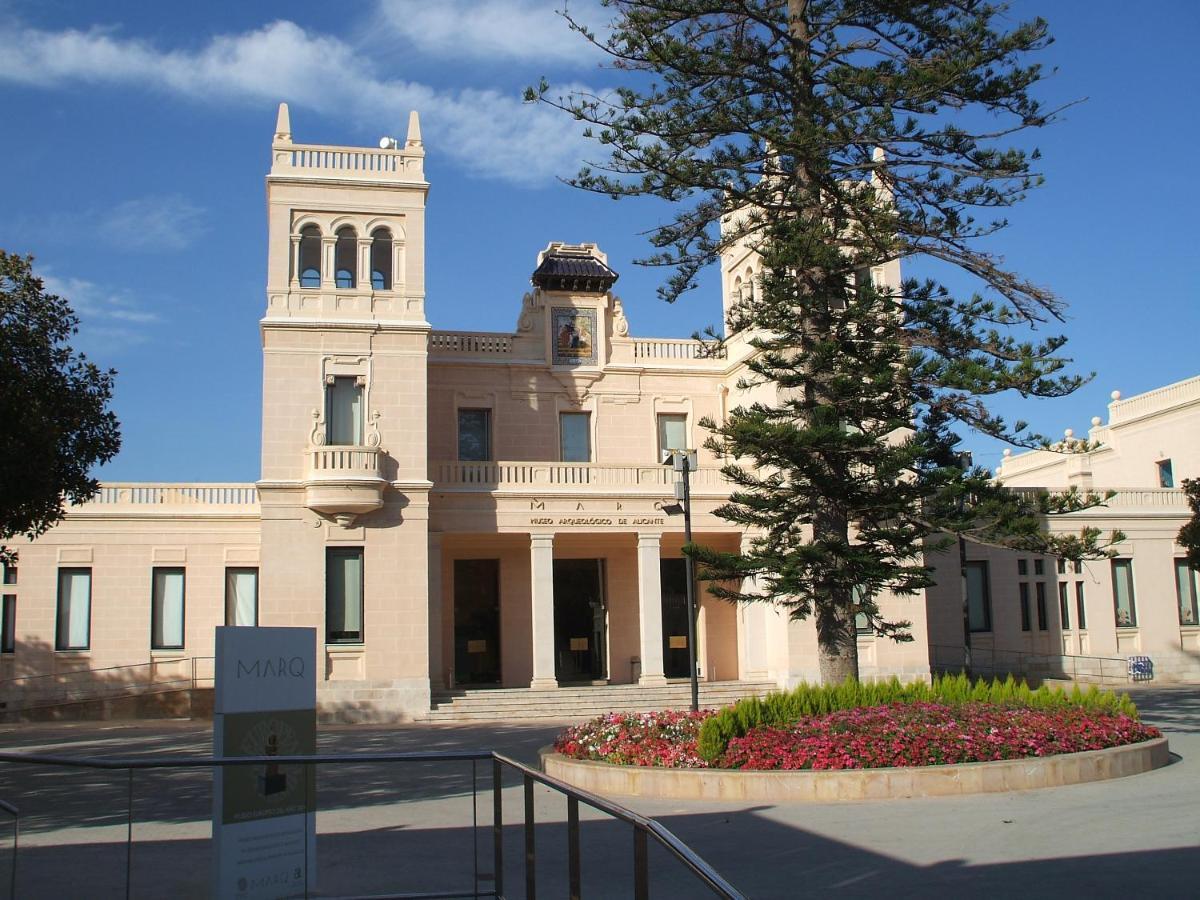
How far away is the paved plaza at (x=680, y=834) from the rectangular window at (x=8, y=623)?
21084mm

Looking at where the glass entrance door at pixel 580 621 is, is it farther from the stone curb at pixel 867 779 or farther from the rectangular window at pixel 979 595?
the stone curb at pixel 867 779

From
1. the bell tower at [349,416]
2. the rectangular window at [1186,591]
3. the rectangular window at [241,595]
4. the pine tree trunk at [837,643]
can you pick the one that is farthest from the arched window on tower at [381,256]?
the rectangular window at [1186,591]

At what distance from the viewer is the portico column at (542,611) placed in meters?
29.3

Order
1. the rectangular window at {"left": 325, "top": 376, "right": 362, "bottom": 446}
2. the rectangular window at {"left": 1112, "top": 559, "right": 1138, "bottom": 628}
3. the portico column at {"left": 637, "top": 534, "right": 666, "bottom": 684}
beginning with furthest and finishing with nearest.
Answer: the rectangular window at {"left": 1112, "top": 559, "right": 1138, "bottom": 628} → the portico column at {"left": 637, "top": 534, "right": 666, "bottom": 684} → the rectangular window at {"left": 325, "top": 376, "right": 362, "bottom": 446}

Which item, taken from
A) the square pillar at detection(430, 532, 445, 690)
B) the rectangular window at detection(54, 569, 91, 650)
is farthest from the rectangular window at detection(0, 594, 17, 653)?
Answer: the square pillar at detection(430, 532, 445, 690)

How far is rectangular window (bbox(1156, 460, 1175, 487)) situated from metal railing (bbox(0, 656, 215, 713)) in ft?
107

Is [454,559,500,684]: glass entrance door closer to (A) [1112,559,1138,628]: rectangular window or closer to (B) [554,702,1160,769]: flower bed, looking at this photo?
(B) [554,702,1160,769]: flower bed

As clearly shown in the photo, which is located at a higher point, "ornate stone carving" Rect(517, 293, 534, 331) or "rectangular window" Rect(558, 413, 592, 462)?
"ornate stone carving" Rect(517, 293, 534, 331)

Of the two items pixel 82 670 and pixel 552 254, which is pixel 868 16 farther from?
pixel 82 670

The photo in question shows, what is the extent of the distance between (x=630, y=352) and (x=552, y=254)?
3639 mm

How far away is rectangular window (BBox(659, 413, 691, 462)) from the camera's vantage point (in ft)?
113

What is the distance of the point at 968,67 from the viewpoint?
57.8ft

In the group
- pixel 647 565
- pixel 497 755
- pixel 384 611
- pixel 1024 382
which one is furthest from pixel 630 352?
pixel 497 755

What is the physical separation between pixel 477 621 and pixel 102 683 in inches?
392
